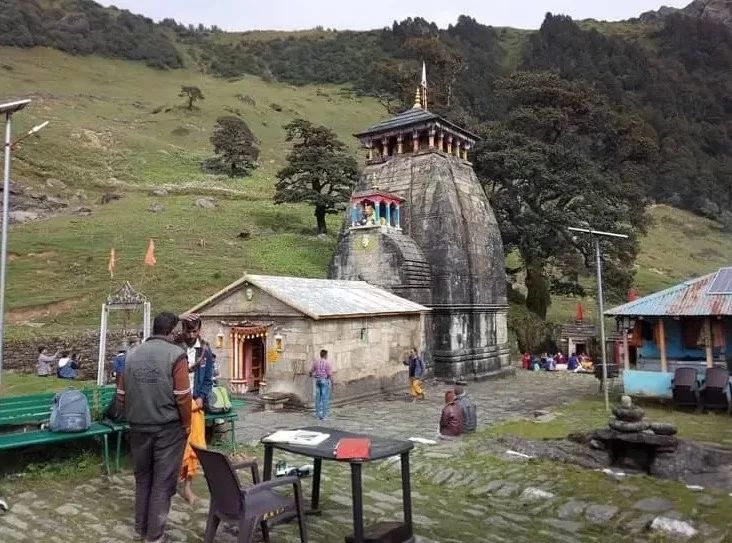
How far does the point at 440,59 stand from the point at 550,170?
27.5 meters

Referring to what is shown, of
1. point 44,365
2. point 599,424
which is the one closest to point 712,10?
point 599,424

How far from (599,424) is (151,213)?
3331 cm

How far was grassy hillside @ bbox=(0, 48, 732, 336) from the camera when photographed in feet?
87.1

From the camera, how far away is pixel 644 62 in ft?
297

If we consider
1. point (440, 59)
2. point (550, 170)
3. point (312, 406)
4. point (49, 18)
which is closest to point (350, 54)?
point (49, 18)

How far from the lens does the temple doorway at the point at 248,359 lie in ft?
52.2

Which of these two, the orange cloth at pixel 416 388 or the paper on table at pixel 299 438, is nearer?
the paper on table at pixel 299 438

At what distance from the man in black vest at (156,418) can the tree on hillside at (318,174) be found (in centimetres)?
3281

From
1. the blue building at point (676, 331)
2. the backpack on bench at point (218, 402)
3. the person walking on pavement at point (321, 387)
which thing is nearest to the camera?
the backpack on bench at point (218, 402)

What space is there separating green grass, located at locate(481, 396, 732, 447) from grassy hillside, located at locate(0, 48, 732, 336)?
17257 millimetres

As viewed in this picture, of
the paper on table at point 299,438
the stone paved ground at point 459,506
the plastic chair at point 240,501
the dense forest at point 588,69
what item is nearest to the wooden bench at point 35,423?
the stone paved ground at point 459,506

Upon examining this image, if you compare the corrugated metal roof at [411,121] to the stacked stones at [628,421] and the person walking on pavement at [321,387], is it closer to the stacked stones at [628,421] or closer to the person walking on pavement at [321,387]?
the person walking on pavement at [321,387]

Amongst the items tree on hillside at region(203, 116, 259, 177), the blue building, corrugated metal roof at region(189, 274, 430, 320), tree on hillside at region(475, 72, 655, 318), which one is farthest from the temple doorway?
tree on hillside at region(203, 116, 259, 177)

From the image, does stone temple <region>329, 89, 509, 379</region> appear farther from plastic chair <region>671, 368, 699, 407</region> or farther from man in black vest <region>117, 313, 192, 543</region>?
man in black vest <region>117, 313, 192, 543</region>
